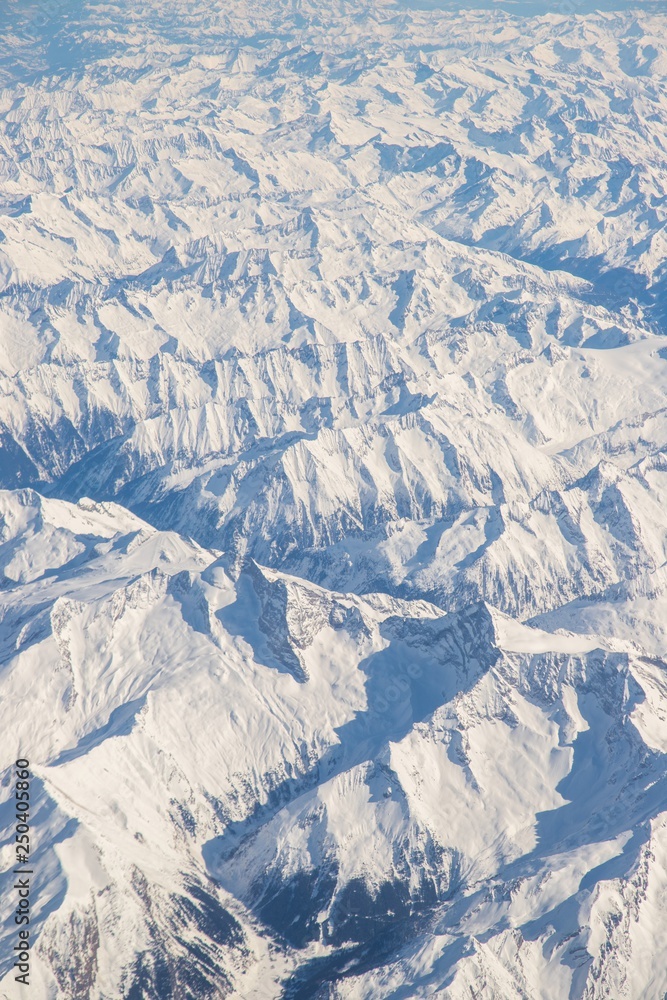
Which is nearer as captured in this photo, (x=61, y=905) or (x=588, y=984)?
(x=588, y=984)

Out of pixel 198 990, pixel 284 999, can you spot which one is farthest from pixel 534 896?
pixel 198 990

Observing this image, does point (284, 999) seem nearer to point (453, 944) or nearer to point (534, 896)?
point (453, 944)

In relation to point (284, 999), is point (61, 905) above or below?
above

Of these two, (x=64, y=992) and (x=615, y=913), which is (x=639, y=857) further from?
(x=64, y=992)

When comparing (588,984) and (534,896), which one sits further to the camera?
(534,896)

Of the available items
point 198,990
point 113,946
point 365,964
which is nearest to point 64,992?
point 113,946

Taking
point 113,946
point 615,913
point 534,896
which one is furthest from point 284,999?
point 615,913

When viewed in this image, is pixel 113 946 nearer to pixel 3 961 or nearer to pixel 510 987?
pixel 3 961

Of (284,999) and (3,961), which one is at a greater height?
(3,961)
